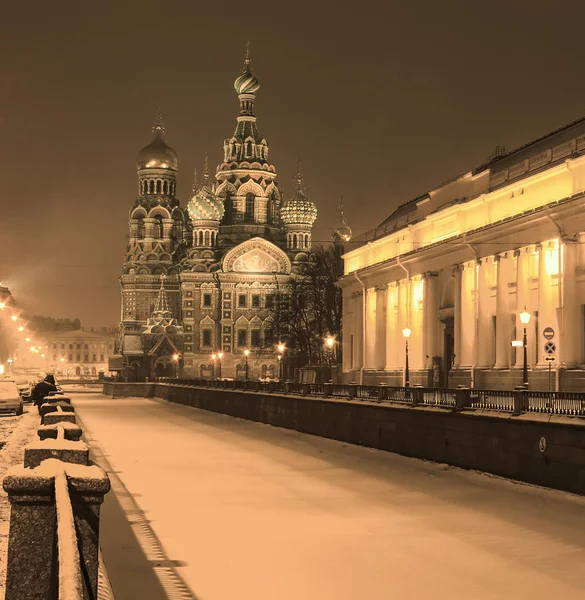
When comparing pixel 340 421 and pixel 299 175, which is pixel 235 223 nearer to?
pixel 299 175

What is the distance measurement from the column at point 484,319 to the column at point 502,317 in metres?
1.51

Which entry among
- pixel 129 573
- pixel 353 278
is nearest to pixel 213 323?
pixel 353 278

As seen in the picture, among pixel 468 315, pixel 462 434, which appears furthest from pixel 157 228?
pixel 462 434

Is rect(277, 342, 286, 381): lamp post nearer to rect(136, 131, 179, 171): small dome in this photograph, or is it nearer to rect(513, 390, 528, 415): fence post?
rect(136, 131, 179, 171): small dome

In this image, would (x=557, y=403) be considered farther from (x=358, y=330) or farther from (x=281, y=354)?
(x=281, y=354)

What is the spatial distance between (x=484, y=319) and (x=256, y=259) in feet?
303

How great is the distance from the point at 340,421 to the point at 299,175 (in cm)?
11561

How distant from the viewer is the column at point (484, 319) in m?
50.6

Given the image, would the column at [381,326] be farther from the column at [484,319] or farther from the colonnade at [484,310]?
the column at [484,319]

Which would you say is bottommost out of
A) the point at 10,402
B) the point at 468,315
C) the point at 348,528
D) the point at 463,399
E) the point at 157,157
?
the point at 348,528

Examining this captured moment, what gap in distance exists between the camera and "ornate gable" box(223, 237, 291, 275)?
142250 mm

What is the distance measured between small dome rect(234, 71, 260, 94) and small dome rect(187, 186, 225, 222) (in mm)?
16473

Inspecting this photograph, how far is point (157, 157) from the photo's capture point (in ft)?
521

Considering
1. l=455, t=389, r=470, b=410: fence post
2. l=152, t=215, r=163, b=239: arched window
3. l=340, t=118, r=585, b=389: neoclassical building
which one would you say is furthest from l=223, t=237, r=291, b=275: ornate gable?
l=455, t=389, r=470, b=410: fence post
